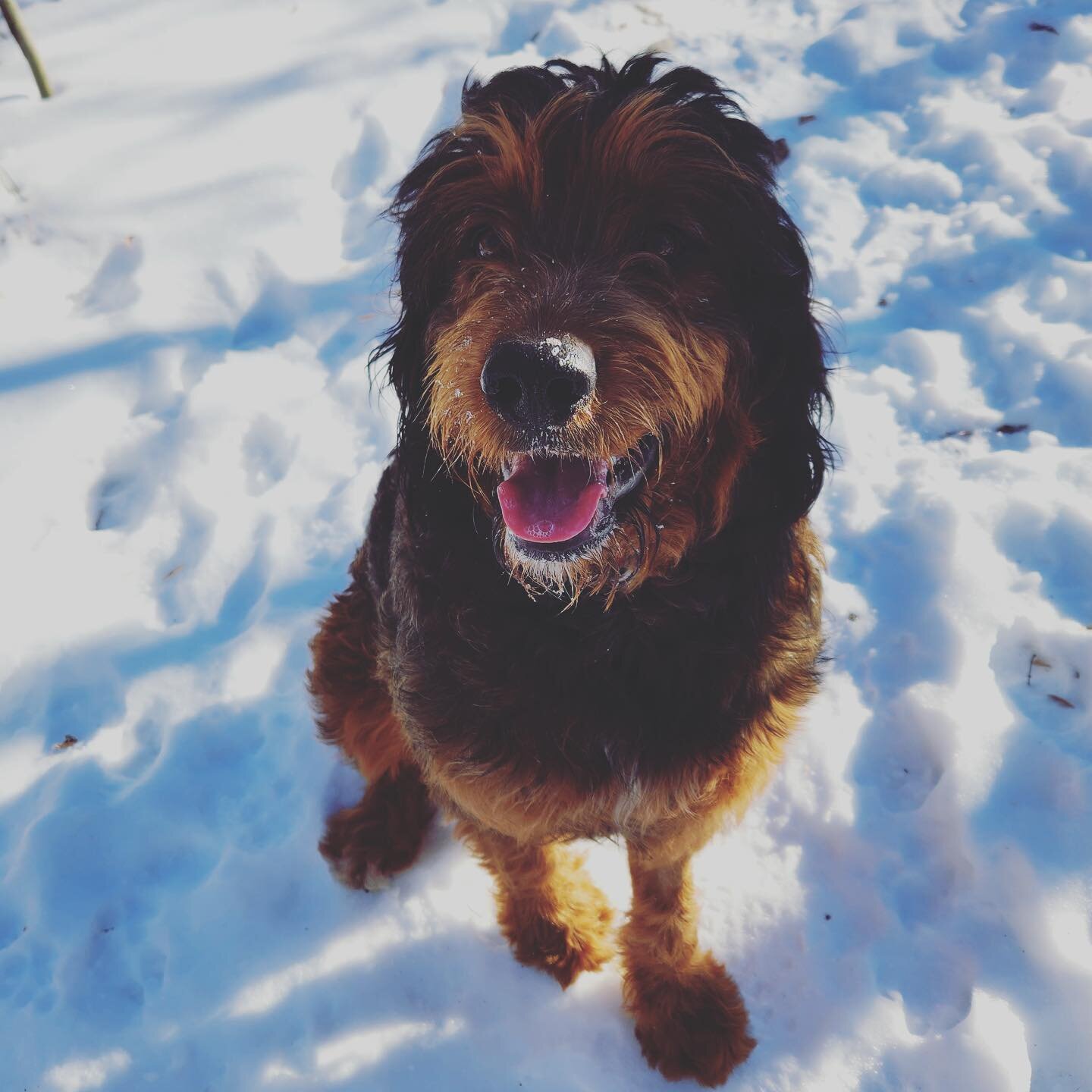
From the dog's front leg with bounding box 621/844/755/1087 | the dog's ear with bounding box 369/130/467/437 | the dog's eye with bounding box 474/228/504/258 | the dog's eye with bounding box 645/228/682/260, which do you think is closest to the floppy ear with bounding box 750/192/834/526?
the dog's eye with bounding box 645/228/682/260

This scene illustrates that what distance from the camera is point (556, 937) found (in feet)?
8.45

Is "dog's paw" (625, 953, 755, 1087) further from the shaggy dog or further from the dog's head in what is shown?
the dog's head

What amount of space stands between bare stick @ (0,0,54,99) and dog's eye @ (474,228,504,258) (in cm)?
438

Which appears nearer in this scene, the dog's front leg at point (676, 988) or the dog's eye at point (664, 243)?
the dog's eye at point (664, 243)

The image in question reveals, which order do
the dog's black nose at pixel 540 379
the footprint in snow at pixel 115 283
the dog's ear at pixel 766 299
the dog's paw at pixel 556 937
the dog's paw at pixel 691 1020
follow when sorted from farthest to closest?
the footprint in snow at pixel 115 283 → the dog's paw at pixel 556 937 → the dog's paw at pixel 691 1020 → the dog's ear at pixel 766 299 → the dog's black nose at pixel 540 379

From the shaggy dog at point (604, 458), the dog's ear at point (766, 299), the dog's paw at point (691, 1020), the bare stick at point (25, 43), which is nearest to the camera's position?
the shaggy dog at point (604, 458)

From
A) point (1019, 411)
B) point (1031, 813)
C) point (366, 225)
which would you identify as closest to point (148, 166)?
point (366, 225)

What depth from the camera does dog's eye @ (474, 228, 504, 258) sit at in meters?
1.83

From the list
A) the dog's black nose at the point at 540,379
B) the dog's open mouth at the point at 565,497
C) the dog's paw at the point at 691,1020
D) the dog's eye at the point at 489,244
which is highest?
the dog's eye at the point at 489,244

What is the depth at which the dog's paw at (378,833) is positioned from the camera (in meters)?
2.74

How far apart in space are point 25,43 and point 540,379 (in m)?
5.11

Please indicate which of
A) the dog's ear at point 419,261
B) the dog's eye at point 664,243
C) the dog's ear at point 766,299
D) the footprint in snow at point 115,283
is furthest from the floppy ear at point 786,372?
the footprint in snow at point 115,283

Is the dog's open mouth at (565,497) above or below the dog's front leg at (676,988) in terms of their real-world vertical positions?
above

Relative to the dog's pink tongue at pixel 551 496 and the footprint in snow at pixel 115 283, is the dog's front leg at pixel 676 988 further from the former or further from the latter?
the footprint in snow at pixel 115 283
